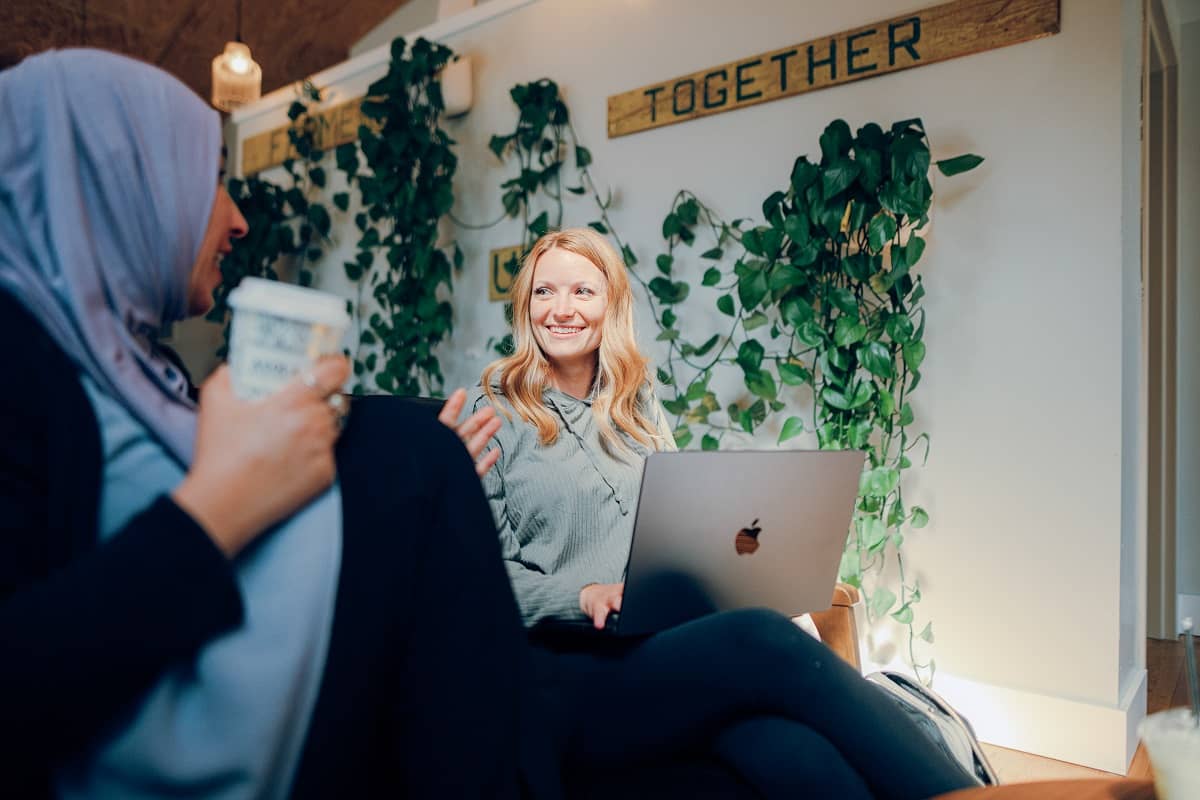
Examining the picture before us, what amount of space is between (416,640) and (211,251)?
1.27ft

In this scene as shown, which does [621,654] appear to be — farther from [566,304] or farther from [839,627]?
[566,304]

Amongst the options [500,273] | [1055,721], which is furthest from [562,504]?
[500,273]

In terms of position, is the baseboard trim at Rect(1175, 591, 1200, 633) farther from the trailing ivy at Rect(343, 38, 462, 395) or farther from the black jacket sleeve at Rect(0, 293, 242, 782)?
the black jacket sleeve at Rect(0, 293, 242, 782)

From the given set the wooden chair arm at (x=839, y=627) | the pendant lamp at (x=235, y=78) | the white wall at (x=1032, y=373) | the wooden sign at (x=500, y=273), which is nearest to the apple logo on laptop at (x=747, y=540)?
the wooden chair arm at (x=839, y=627)

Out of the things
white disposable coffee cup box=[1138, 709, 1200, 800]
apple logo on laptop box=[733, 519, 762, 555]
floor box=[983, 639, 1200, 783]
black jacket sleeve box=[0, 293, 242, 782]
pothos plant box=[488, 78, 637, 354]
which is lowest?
floor box=[983, 639, 1200, 783]

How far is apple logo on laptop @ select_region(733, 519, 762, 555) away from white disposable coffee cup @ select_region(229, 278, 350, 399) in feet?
2.26

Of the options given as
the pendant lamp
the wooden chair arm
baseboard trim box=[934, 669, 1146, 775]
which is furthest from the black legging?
the pendant lamp

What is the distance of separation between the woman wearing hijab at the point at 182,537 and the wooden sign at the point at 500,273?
2.28 meters

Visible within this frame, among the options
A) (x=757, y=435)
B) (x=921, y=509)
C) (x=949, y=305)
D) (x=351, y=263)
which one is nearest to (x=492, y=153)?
(x=351, y=263)

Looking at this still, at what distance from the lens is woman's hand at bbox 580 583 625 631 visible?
1193mm

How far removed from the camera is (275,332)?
59 centimetres

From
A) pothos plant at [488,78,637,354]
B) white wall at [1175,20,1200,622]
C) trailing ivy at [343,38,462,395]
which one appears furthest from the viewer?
white wall at [1175,20,1200,622]

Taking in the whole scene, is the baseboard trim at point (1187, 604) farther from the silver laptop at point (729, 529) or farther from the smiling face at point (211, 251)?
the smiling face at point (211, 251)

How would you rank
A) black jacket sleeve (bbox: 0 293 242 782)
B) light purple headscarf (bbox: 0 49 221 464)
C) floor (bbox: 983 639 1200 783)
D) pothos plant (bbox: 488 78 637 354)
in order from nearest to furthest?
black jacket sleeve (bbox: 0 293 242 782) → light purple headscarf (bbox: 0 49 221 464) → floor (bbox: 983 639 1200 783) → pothos plant (bbox: 488 78 637 354)
